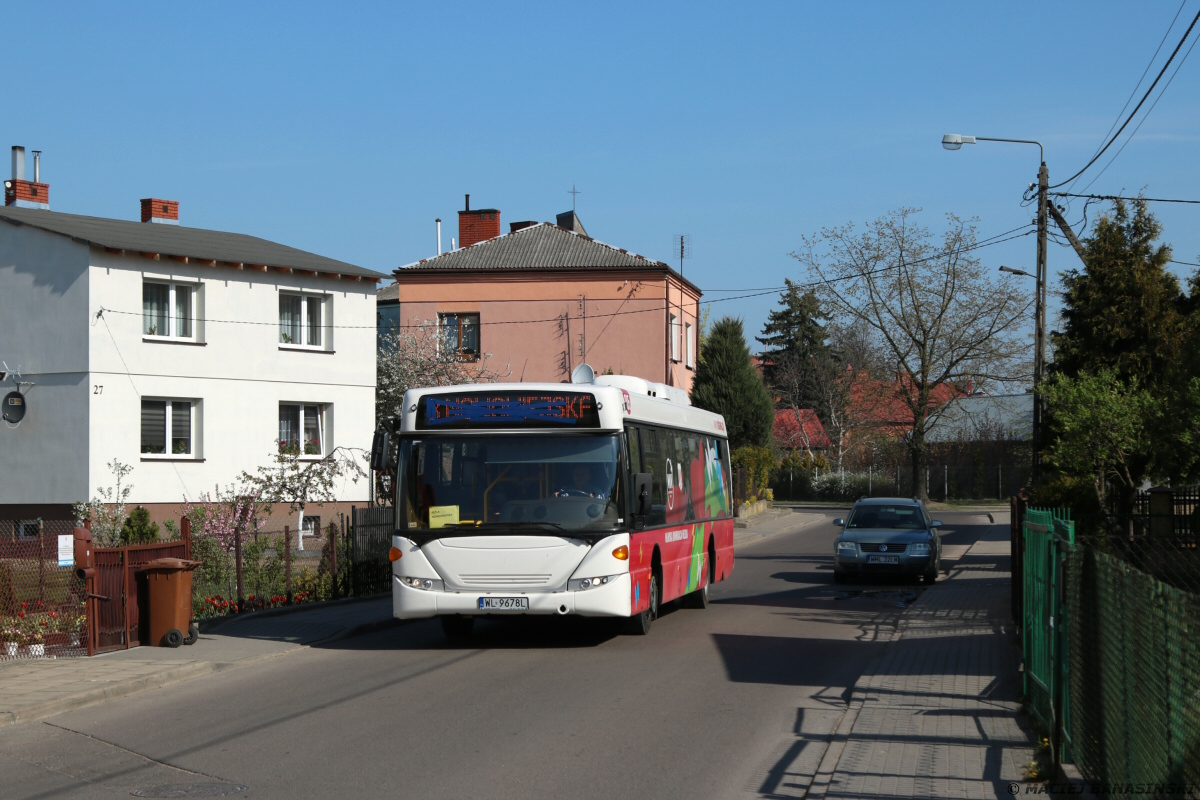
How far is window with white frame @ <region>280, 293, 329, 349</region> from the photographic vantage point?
3422 cm

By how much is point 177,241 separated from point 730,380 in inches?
882

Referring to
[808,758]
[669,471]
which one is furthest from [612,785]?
[669,471]

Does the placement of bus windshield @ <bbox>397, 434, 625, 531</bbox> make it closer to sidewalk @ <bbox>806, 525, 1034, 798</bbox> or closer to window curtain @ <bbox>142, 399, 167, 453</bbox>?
sidewalk @ <bbox>806, 525, 1034, 798</bbox>

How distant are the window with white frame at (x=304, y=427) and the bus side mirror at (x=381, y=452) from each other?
20.8 metres

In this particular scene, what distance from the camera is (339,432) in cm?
3491

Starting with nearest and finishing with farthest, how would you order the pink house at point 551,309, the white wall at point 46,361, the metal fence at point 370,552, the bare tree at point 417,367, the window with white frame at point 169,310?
the metal fence at point 370,552 → the white wall at point 46,361 → the window with white frame at point 169,310 → the bare tree at point 417,367 → the pink house at point 551,309

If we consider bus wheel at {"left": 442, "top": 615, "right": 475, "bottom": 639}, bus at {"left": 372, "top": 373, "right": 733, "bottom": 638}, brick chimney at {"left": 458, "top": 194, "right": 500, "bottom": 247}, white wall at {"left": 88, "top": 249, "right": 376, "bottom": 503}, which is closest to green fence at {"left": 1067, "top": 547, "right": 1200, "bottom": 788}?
bus at {"left": 372, "top": 373, "right": 733, "bottom": 638}

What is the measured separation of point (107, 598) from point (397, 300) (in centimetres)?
3727

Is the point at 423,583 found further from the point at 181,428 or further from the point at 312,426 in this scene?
the point at 312,426

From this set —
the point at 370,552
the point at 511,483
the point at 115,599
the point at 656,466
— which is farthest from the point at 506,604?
the point at 370,552

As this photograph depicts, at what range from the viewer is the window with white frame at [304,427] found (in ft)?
112

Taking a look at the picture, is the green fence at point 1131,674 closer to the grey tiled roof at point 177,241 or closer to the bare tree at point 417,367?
the grey tiled roof at point 177,241

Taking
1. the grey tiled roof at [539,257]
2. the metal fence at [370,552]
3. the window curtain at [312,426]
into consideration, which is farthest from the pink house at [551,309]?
the metal fence at [370,552]

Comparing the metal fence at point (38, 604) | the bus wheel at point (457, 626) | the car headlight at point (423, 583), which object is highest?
the car headlight at point (423, 583)
